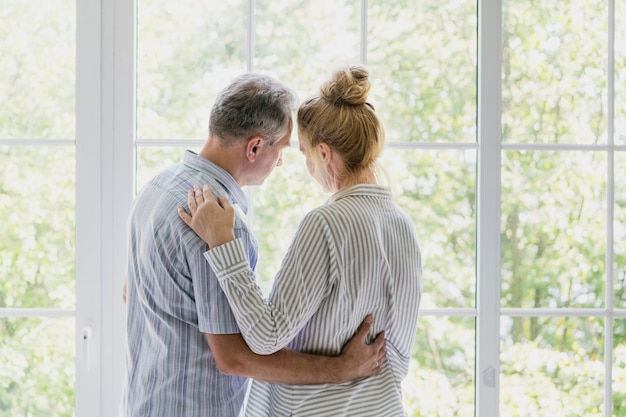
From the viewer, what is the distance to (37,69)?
Result: 2.03 m

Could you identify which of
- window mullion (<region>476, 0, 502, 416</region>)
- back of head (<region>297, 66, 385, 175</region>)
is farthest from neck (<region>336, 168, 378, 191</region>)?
window mullion (<region>476, 0, 502, 416</region>)

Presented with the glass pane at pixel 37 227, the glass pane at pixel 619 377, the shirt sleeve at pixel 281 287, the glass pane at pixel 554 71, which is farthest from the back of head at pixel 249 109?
the glass pane at pixel 619 377

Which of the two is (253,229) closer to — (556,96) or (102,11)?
(102,11)

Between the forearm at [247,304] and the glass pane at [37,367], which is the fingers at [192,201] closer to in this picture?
the forearm at [247,304]

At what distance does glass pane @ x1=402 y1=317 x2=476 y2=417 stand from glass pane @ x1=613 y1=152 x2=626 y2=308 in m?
0.47

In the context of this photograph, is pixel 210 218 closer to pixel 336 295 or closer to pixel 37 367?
pixel 336 295

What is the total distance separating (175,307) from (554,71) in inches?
53.7

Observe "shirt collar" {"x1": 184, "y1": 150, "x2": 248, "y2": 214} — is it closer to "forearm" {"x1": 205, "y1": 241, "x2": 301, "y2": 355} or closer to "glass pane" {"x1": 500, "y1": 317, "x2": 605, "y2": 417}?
"forearm" {"x1": 205, "y1": 241, "x2": 301, "y2": 355}

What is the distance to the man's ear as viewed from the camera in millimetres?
1520

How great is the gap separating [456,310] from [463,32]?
0.84 metres

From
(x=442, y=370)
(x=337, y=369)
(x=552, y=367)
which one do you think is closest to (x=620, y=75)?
(x=552, y=367)

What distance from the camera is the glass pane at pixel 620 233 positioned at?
2.10 metres

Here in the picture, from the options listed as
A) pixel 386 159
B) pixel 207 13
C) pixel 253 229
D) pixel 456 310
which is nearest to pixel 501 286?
pixel 456 310

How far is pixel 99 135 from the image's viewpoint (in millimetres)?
1996
